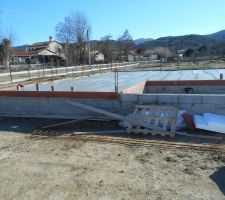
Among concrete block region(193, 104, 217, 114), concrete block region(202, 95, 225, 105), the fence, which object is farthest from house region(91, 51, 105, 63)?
concrete block region(202, 95, 225, 105)

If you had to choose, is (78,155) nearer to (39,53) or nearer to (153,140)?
(153,140)

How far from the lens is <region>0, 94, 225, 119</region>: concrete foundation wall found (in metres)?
9.13

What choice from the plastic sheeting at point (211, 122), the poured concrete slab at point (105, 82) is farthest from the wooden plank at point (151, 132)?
the poured concrete slab at point (105, 82)

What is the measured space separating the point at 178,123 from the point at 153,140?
1108 mm

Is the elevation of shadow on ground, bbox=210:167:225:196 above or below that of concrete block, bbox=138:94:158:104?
below

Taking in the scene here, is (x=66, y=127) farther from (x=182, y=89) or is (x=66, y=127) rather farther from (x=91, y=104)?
(x=182, y=89)

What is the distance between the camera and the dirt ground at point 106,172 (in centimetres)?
498

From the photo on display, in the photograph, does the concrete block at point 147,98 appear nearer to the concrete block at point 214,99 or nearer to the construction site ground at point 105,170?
the concrete block at point 214,99

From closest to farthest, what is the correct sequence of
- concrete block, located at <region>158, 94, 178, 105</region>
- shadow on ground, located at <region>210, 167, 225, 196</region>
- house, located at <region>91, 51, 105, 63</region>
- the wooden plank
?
1. shadow on ground, located at <region>210, 167, 225, 196</region>
2. the wooden plank
3. concrete block, located at <region>158, 94, 178, 105</region>
4. house, located at <region>91, 51, 105, 63</region>

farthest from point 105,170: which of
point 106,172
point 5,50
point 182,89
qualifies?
point 5,50

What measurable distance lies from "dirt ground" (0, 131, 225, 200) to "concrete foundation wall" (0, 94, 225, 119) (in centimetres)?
248

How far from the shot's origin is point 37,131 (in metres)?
9.00

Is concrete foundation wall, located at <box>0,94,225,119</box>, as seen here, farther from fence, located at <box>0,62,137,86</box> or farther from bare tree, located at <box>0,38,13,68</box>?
bare tree, located at <box>0,38,13,68</box>

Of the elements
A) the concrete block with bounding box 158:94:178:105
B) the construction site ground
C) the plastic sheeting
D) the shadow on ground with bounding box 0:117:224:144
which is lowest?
the shadow on ground with bounding box 0:117:224:144
